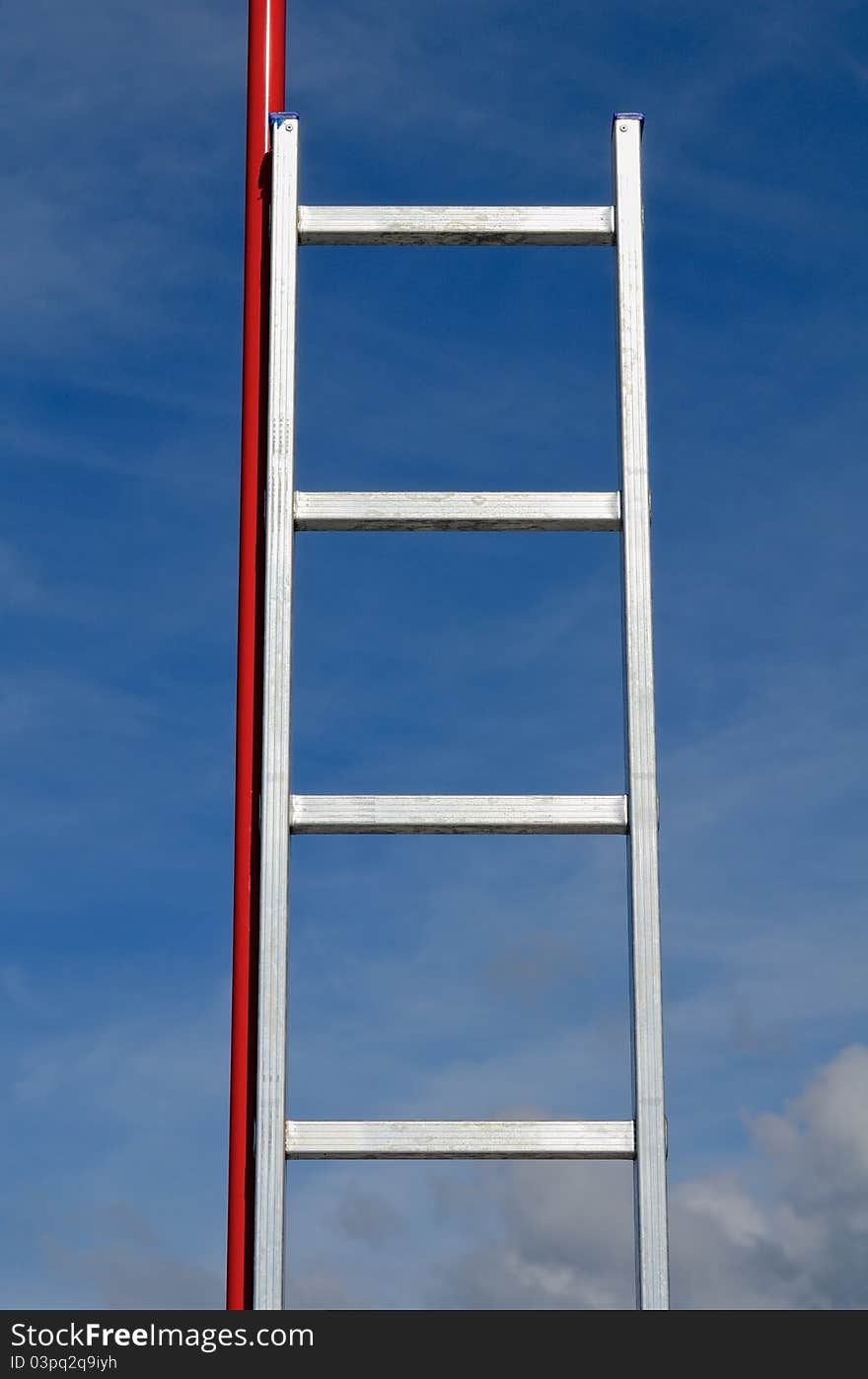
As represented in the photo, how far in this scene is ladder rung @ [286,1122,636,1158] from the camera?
7730 mm

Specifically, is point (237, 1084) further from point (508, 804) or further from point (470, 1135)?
point (508, 804)

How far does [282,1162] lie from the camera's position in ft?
25.6

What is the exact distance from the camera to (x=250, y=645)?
8.73m

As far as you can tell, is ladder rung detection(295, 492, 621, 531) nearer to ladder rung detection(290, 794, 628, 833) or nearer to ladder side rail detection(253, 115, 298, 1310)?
ladder side rail detection(253, 115, 298, 1310)

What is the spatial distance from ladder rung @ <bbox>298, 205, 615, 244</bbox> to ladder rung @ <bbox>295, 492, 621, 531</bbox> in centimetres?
132

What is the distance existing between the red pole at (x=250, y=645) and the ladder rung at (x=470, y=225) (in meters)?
0.53

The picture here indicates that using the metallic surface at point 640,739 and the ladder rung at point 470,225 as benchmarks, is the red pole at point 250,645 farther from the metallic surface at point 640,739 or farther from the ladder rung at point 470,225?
the metallic surface at point 640,739

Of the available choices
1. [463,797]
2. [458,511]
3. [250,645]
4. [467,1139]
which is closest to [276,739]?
[250,645]

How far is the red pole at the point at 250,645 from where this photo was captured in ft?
26.9

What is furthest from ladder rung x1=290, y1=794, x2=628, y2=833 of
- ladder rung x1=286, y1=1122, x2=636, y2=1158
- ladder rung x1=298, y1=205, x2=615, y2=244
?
ladder rung x1=298, y1=205, x2=615, y2=244

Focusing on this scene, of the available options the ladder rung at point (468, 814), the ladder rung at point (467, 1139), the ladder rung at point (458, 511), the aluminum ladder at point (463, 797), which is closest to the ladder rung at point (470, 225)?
the aluminum ladder at point (463, 797)
